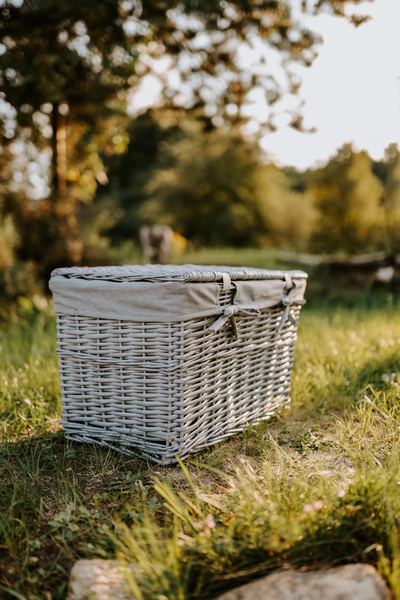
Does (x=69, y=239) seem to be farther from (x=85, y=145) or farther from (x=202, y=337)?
(x=202, y=337)

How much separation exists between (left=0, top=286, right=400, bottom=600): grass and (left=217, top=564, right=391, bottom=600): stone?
6 centimetres

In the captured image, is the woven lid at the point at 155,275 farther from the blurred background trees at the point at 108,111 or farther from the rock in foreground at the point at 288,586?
the blurred background trees at the point at 108,111

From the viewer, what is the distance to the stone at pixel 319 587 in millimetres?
986

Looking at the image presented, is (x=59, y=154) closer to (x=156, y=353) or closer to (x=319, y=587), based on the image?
(x=156, y=353)

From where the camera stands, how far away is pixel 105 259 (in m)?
7.62

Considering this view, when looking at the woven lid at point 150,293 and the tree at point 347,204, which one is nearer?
the woven lid at point 150,293

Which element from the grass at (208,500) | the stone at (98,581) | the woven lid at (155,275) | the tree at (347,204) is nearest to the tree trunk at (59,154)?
the grass at (208,500)

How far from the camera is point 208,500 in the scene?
1.41m

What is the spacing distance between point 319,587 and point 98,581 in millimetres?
540

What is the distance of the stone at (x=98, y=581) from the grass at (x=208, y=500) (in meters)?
0.04

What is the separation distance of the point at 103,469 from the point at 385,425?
1.28 m

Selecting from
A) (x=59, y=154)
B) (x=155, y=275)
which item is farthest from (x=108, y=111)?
(x=155, y=275)

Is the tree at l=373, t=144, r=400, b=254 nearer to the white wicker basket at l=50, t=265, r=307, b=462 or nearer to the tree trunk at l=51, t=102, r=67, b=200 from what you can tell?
the tree trunk at l=51, t=102, r=67, b=200

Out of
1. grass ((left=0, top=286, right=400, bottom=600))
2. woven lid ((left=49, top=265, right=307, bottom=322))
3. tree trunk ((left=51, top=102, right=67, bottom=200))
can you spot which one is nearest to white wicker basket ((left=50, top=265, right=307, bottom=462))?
woven lid ((left=49, top=265, right=307, bottom=322))
